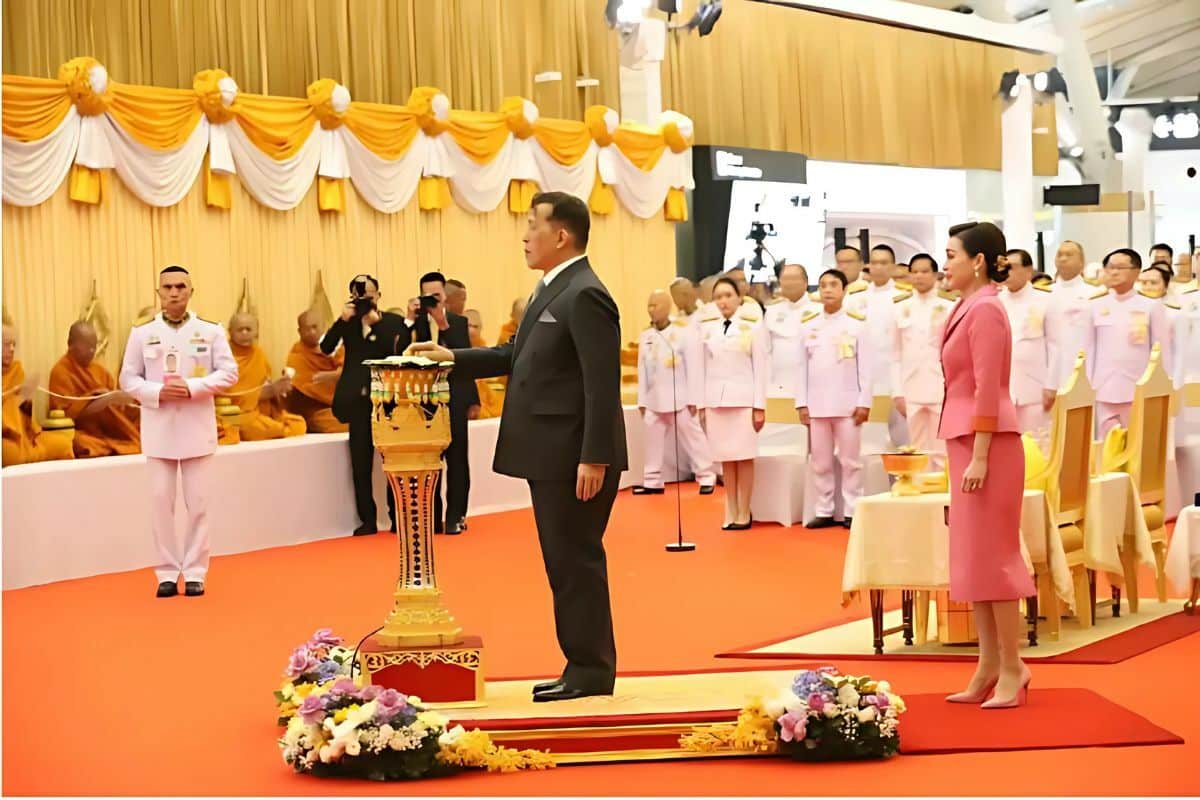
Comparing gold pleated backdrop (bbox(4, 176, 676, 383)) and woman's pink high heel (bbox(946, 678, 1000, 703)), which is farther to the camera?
gold pleated backdrop (bbox(4, 176, 676, 383))

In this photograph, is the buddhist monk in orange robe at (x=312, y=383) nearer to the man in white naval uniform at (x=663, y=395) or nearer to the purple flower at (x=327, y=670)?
the man in white naval uniform at (x=663, y=395)

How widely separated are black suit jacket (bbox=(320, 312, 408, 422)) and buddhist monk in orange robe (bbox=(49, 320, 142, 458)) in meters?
1.33

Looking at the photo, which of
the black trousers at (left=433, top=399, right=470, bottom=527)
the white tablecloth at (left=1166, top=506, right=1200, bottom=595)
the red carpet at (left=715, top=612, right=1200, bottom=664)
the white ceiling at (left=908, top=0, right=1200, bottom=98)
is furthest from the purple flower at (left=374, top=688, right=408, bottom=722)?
the white ceiling at (left=908, top=0, right=1200, bottom=98)

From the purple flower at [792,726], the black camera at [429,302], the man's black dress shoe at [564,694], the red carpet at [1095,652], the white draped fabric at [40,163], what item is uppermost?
the white draped fabric at [40,163]

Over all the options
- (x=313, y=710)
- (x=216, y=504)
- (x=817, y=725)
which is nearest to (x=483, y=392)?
(x=216, y=504)

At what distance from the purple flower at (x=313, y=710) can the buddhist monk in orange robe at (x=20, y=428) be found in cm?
523

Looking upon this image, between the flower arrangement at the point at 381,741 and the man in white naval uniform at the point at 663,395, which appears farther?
the man in white naval uniform at the point at 663,395

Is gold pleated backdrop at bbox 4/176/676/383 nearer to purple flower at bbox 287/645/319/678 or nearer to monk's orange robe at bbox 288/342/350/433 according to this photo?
monk's orange robe at bbox 288/342/350/433

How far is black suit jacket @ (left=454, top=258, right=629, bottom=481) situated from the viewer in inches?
191

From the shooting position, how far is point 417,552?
5.16 m

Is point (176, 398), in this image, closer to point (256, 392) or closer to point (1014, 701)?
point (256, 392)

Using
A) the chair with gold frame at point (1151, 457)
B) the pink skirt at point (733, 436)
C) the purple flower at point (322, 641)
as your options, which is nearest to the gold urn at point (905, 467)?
the chair with gold frame at point (1151, 457)

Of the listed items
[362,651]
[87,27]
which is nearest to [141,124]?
[87,27]

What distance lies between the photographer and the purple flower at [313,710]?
4.75 meters
